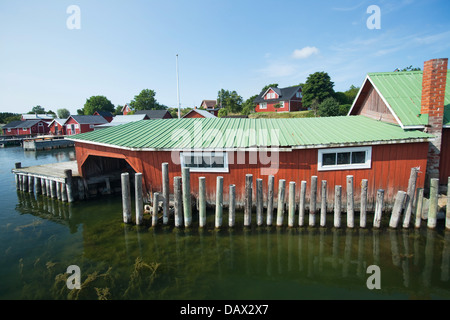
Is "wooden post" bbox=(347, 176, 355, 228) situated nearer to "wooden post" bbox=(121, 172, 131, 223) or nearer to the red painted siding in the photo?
the red painted siding

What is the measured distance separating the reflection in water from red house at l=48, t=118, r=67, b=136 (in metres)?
59.2

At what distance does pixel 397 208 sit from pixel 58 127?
7310 centimetres

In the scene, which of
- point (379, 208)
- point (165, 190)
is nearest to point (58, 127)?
point (165, 190)

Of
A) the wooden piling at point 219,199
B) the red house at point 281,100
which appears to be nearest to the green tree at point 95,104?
the red house at point 281,100

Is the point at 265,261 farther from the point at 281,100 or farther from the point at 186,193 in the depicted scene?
the point at 281,100

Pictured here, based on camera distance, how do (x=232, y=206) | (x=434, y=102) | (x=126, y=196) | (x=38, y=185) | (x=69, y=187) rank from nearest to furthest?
(x=232, y=206) < (x=126, y=196) < (x=434, y=102) < (x=69, y=187) < (x=38, y=185)

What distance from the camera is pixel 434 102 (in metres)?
11.0

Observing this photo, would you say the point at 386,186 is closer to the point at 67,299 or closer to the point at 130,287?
the point at 130,287

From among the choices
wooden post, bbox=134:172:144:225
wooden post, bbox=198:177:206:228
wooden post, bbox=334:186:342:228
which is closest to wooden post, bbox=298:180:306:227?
wooden post, bbox=334:186:342:228

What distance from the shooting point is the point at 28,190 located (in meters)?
17.0

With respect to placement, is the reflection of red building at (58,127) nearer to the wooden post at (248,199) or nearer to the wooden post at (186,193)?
the wooden post at (186,193)

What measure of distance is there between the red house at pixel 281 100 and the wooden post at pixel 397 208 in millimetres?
46931

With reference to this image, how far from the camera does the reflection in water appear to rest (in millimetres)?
7227
